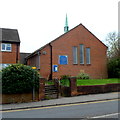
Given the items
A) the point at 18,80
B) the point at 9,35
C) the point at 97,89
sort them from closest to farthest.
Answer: the point at 18,80 < the point at 97,89 < the point at 9,35

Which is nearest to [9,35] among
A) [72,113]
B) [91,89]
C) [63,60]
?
[63,60]

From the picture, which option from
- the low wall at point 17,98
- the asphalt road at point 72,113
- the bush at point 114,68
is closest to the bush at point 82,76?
the bush at point 114,68

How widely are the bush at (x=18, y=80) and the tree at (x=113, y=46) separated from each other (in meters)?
23.5

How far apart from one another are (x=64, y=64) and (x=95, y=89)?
30.4ft

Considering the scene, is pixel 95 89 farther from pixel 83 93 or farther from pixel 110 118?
pixel 110 118

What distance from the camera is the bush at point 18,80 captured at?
1161 cm

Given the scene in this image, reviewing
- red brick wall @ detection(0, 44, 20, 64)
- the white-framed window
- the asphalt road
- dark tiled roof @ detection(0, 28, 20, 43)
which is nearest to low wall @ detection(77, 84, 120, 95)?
the asphalt road

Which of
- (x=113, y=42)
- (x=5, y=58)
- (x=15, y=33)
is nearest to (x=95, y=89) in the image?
(x=5, y=58)

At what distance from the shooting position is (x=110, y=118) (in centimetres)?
640

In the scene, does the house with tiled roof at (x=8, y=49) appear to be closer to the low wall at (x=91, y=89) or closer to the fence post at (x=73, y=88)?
the low wall at (x=91, y=89)

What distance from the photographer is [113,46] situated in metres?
34.4

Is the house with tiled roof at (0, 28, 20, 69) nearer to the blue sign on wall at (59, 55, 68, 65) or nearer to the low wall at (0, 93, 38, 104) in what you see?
the blue sign on wall at (59, 55, 68, 65)

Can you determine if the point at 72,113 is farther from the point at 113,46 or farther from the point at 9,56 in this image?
the point at 113,46

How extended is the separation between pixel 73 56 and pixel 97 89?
10.2 meters
